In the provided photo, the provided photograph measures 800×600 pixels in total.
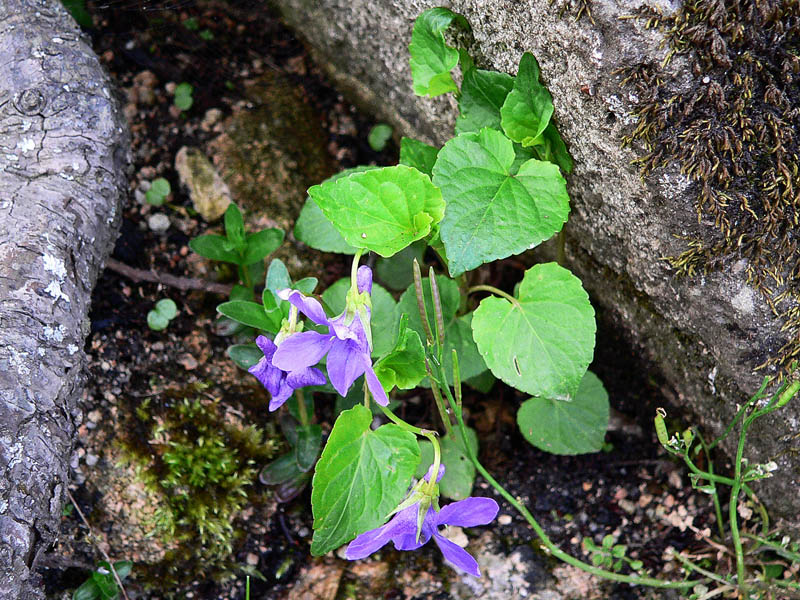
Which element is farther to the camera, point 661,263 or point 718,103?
point 661,263

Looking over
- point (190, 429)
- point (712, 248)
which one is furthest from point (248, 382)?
point (712, 248)

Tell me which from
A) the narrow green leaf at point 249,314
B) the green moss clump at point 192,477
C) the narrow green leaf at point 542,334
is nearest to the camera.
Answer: the narrow green leaf at point 542,334

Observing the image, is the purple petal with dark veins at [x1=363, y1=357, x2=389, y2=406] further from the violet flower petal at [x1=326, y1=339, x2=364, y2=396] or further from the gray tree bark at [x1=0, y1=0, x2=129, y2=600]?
the gray tree bark at [x1=0, y1=0, x2=129, y2=600]

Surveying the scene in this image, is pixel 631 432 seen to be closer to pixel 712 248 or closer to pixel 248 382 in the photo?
pixel 712 248

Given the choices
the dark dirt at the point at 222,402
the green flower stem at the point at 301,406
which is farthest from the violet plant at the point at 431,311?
the dark dirt at the point at 222,402

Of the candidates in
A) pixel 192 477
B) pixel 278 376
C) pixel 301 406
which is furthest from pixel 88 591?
pixel 278 376

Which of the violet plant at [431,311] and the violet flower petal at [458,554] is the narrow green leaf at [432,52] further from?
the violet flower petal at [458,554]
